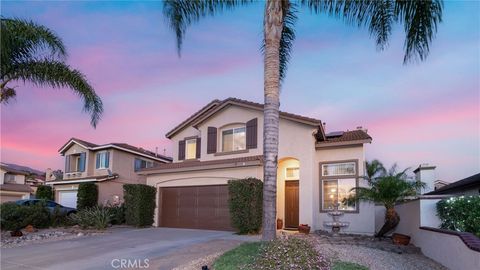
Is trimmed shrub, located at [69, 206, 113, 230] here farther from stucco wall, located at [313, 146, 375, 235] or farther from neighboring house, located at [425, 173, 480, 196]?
neighboring house, located at [425, 173, 480, 196]

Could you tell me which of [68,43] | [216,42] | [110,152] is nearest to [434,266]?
[216,42]

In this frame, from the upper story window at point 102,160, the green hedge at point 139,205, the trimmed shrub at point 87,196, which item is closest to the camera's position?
the green hedge at point 139,205

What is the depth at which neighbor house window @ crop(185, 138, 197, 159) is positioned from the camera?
23.0m

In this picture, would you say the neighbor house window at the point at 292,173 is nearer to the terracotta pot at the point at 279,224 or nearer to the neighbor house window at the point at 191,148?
the terracotta pot at the point at 279,224

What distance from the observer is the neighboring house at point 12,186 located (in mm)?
38656

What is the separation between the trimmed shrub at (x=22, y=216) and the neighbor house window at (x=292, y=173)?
1328 centimetres

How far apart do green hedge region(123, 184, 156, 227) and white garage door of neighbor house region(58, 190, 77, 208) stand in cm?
1359

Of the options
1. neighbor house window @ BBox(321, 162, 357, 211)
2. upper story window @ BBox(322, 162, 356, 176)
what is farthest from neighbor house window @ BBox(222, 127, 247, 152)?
neighbor house window @ BBox(321, 162, 357, 211)

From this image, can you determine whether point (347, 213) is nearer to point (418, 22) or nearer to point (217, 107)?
point (217, 107)

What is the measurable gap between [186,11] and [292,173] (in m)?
10.6

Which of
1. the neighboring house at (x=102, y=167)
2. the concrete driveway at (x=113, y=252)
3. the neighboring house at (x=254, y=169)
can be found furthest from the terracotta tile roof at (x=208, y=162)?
the neighboring house at (x=102, y=167)

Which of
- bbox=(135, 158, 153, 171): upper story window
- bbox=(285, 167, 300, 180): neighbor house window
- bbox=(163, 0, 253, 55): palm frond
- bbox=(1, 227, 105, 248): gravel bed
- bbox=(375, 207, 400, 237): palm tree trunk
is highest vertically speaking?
bbox=(163, 0, 253, 55): palm frond

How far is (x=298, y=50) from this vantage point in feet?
45.7

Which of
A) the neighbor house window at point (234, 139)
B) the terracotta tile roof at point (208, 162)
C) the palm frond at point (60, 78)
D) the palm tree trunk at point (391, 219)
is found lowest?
the palm tree trunk at point (391, 219)
